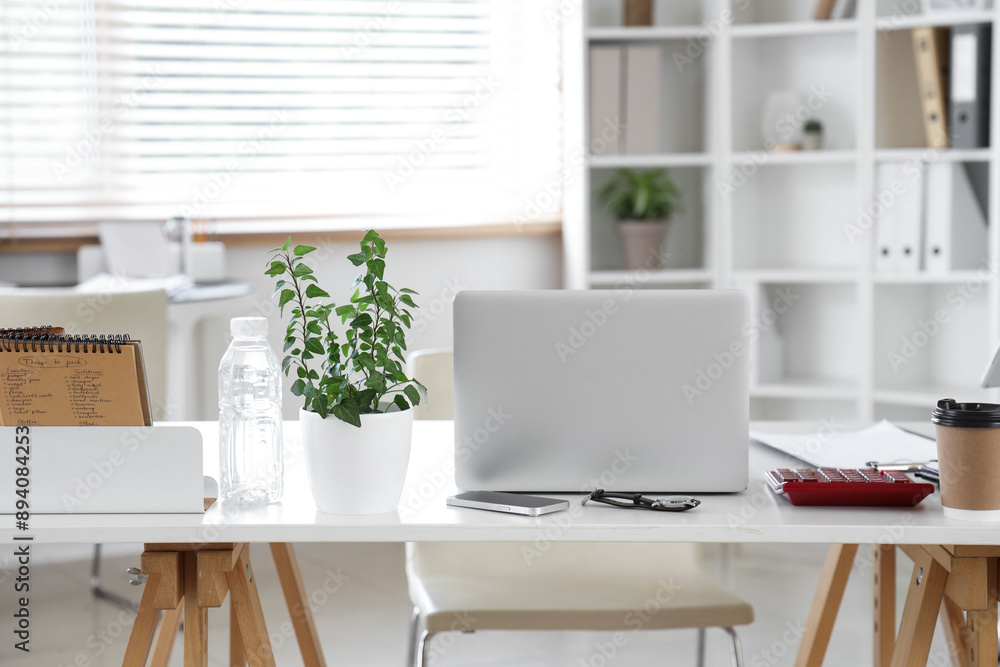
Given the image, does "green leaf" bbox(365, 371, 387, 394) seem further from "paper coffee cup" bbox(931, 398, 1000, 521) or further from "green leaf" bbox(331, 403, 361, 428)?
"paper coffee cup" bbox(931, 398, 1000, 521)

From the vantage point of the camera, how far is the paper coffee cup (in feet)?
3.22

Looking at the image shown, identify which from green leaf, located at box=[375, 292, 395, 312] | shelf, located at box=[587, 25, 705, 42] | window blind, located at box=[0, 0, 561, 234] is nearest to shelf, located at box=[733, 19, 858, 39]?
shelf, located at box=[587, 25, 705, 42]

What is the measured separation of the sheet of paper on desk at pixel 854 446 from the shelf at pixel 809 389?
147 centimetres

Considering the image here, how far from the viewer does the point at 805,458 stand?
128cm

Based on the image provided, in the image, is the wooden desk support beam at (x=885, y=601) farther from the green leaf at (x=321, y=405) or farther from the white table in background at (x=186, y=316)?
the white table in background at (x=186, y=316)

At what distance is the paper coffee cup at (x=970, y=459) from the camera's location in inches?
38.6

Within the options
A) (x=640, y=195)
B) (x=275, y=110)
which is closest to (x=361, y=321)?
(x=640, y=195)

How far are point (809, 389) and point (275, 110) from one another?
1.85 meters

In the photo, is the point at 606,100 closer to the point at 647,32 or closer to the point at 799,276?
the point at 647,32

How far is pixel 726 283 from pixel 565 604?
169 centimetres

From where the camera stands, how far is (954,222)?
8.90 ft

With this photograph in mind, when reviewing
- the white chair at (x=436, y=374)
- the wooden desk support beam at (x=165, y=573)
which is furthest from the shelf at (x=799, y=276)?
the wooden desk support beam at (x=165, y=573)

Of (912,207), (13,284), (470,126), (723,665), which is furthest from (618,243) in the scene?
(13,284)

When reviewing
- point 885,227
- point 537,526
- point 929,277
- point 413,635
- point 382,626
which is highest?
point 885,227
